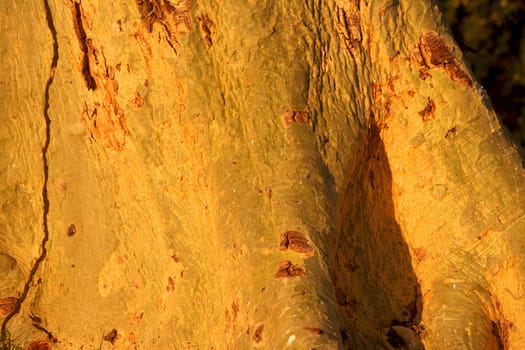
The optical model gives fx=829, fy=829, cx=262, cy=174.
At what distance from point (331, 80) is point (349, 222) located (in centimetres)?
60

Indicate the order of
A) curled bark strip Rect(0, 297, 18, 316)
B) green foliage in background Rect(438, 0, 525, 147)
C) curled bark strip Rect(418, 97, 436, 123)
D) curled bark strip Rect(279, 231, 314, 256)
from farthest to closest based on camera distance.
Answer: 1. green foliage in background Rect(438, 0, 525, 147)
2. curled bark strip Rect(0, 297, 18, 316)
3. curled bark strip Rect(418, 97, 436, 123)
4. curled bark strip Rect(279, 231, 314, 256)

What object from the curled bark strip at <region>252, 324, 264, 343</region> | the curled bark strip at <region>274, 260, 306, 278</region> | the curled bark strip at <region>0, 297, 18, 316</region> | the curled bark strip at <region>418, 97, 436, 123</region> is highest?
the curled bark strip at <region>418, 97, 436, 123</region>

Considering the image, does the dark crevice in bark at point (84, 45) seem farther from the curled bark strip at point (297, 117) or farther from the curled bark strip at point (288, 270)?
the curled bark strip at point (288, 270)

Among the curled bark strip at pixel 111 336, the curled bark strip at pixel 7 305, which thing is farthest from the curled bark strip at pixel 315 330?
the curled bark strip at pixel 7 305

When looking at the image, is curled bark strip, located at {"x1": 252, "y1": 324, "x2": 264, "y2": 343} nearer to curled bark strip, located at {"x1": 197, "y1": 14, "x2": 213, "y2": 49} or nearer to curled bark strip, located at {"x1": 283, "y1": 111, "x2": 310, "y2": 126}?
curled bark strip, located at {"x1": 283, "y1": 111, "x2": 310, "y2": 126}

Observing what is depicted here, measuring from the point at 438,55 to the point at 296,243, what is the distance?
3.57 feet

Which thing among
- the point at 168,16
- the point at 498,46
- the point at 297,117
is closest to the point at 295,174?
the point at 297,117

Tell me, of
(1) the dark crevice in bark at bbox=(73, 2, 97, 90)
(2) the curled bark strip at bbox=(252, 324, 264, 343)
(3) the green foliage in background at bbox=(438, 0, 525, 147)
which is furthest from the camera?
(3) the green foliage in background at bbox=(438, 0, 525, 147)

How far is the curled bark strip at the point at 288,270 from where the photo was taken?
2.95 metres

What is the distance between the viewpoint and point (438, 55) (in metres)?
3.51

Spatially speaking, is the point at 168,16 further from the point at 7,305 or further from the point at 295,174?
the point at 7,305

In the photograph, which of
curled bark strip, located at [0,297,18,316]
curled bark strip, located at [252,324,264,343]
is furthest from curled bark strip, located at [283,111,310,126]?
curled bark strip, located at [0,297,18,316]

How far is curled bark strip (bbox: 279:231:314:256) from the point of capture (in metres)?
3.02

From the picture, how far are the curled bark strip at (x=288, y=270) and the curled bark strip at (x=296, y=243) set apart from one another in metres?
0.07
